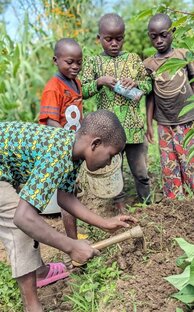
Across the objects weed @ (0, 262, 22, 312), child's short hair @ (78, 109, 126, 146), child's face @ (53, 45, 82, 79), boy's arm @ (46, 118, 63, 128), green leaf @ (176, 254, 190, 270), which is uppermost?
child's face @ (53, 45, 82, 79)

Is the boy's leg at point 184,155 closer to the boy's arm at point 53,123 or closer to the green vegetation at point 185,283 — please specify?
the boy's arm at point 53,123

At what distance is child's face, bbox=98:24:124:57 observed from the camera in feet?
11.7

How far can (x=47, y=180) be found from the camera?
230 cm

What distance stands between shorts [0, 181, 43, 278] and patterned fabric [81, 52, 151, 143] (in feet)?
4.34

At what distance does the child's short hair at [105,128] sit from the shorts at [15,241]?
1.64 feet

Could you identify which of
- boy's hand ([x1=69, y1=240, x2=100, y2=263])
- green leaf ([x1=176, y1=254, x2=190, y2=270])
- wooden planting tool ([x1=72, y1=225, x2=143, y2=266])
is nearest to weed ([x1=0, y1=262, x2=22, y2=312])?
wooden planting tool ([x1=72, y1=225, x2=143, y2=266])

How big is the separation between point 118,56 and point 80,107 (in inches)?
20.8

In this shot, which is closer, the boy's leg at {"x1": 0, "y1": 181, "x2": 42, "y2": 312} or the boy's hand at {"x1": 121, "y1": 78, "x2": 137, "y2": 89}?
the boy's leg at {"x1": 0, "y1": 181, "x2": 42, "y2": 312}

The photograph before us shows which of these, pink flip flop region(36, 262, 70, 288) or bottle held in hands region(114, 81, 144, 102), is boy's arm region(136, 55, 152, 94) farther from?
pink flip flop region(36, 262, 70, 288)

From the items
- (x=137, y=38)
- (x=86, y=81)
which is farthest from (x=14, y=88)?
(x=137, y=38)

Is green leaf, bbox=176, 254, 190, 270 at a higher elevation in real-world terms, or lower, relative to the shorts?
lower

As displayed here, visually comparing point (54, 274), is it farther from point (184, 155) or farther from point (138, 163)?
point (184, 155)

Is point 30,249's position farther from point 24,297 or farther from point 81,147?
point 81,147

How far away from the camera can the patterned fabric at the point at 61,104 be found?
332 centimetres
